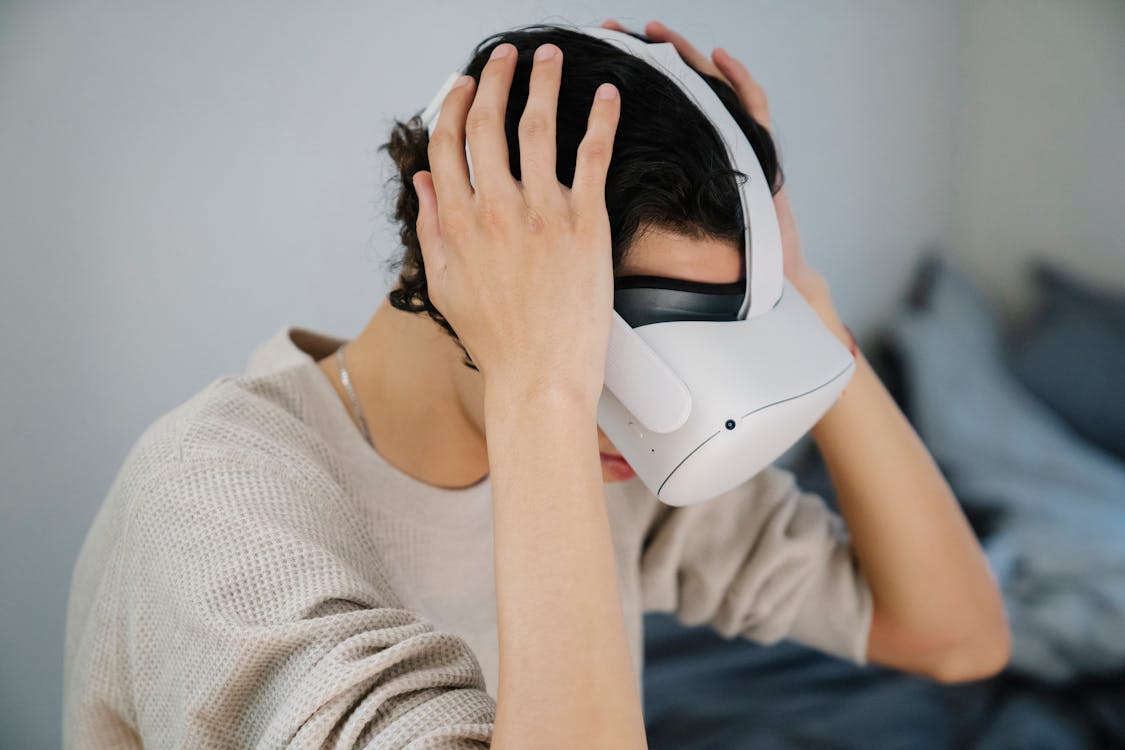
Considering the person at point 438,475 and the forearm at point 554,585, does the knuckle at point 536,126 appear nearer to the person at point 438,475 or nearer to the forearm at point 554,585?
the person at point 438,475

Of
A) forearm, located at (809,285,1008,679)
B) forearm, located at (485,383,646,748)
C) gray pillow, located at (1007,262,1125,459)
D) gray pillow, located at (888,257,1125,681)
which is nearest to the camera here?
forearm, located at (485,383,646,748)

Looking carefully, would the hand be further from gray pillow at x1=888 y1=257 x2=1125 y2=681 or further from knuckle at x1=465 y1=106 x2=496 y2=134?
gray pillow at x1=888 y1=257 x2=1125 y2=681

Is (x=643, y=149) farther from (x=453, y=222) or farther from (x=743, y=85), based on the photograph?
(x=743, y=85)

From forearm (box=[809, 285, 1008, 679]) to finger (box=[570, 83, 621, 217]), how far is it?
0.40m

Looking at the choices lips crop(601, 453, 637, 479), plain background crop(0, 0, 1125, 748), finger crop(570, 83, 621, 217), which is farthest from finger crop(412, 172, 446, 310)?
plain background crop(0, 0, 1125, 748)

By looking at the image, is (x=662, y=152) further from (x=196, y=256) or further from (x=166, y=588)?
(x=196, y=256)

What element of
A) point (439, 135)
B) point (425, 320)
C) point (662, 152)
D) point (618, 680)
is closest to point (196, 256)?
point (425, 320)

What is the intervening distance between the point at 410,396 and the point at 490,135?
32cm

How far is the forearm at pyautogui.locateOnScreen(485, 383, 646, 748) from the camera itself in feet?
2.02

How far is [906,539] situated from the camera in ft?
3.32

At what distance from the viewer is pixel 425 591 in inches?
36.5

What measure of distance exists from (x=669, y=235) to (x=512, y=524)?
244 mm

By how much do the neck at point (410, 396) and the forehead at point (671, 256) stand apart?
236 mm

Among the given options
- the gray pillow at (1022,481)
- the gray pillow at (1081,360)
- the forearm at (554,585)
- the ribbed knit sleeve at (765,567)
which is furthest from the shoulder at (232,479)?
the gray pillow at (1081,360)
